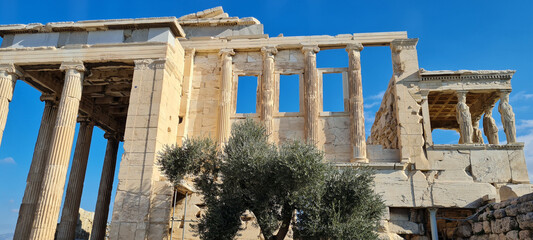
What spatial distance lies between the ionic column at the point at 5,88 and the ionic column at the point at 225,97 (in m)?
7.05

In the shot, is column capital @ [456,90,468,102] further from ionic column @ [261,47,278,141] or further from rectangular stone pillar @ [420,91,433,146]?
ionic column @ [261,47,278,141]

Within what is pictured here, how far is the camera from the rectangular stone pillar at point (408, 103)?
13.5m

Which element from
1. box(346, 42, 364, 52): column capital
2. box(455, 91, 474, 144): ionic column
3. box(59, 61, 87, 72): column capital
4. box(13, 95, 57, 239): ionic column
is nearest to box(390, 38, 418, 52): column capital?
box(346, 42, 364, 52): column capital

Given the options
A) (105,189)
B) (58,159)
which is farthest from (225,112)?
(105,189)

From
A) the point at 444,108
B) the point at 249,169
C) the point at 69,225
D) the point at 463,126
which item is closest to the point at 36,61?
the point at 69,225

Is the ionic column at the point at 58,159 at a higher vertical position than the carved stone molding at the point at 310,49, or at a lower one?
lower

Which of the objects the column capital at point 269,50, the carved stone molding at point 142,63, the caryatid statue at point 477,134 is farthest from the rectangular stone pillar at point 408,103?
the carved stone molding at point 142,63

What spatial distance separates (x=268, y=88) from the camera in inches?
587

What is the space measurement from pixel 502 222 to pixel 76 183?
15.4 m

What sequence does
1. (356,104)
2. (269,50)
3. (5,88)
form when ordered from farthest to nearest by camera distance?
1. (269,50)
2. (356,104)
3. (5,88)

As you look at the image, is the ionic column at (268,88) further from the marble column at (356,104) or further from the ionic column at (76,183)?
the ionic column at (76,183)

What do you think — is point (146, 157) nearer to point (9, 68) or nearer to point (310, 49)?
point (9, 68)

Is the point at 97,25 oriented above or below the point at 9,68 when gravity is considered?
above

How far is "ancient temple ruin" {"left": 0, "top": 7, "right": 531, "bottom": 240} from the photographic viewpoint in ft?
41.0
